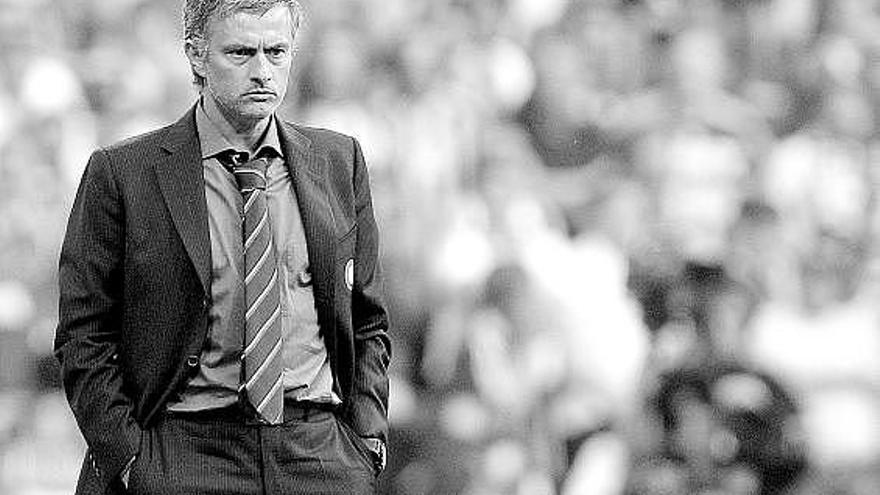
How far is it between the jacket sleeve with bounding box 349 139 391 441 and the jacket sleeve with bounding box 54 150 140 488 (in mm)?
301

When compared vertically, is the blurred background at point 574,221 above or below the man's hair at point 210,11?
below

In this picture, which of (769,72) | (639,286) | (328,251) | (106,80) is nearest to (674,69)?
(769,72)

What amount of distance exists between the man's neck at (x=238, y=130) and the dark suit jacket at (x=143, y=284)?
1.4 inches

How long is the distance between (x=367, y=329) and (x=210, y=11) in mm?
465

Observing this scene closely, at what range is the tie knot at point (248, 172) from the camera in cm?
248

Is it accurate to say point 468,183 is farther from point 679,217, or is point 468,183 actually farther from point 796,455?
point 796,455

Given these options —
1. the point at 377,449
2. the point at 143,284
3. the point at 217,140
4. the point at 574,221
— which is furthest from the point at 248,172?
the point at 574,221

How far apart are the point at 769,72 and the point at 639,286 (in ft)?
2.22

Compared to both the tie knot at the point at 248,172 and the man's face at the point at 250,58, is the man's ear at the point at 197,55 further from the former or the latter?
the tie knot at the point at 248,172

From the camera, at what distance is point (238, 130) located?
8.34 ft

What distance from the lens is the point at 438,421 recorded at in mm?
5414

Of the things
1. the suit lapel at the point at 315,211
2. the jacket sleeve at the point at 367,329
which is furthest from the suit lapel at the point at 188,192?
the jacket sleeve at the point at 367,329

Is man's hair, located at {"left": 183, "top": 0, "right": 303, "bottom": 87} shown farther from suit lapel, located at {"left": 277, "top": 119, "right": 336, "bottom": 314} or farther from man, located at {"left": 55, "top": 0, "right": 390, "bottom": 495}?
suit lapel, located at {"left": 277, "top": 119, "right": 336, "bottom": 314}

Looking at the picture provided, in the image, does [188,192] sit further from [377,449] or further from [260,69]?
[377,449]
